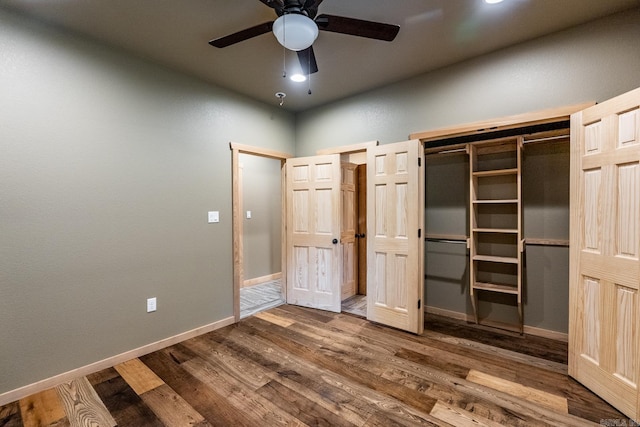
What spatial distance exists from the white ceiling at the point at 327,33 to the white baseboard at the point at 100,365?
276 centimetres

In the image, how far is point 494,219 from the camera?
3096mm

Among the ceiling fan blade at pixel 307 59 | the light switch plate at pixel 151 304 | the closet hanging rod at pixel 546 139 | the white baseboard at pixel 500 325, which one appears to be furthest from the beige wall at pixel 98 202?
the closet hanging rod at pixel 546 139

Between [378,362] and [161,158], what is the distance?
9.26 ft

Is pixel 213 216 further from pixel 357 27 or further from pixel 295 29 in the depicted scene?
pixel 357 27

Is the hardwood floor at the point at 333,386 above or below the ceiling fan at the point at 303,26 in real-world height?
below

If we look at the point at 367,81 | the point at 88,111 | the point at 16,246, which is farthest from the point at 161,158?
the point at 367,81

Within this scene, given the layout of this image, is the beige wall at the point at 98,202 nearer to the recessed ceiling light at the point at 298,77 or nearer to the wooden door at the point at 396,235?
the recessed ceiling light at the point at 298,77

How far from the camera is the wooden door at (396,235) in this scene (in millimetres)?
2965

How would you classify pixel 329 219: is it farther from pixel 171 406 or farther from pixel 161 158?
pixel 171 406

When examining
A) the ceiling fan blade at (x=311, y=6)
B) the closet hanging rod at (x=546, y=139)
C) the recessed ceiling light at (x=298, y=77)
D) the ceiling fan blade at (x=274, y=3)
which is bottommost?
the closet hanging rod at (x=546, y=139)

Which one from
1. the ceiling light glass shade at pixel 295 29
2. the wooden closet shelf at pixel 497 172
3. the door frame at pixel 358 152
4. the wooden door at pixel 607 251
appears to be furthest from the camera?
the door frame at pixel 358 152

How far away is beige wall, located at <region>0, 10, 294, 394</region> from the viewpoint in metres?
2.06

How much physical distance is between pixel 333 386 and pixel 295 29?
2.46 metres

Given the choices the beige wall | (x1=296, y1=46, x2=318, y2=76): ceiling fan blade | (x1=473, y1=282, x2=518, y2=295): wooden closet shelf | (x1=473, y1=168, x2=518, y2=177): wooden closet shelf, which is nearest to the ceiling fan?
(x1=296, y1=46, x2=318, y2=76): ceiling fan blade
